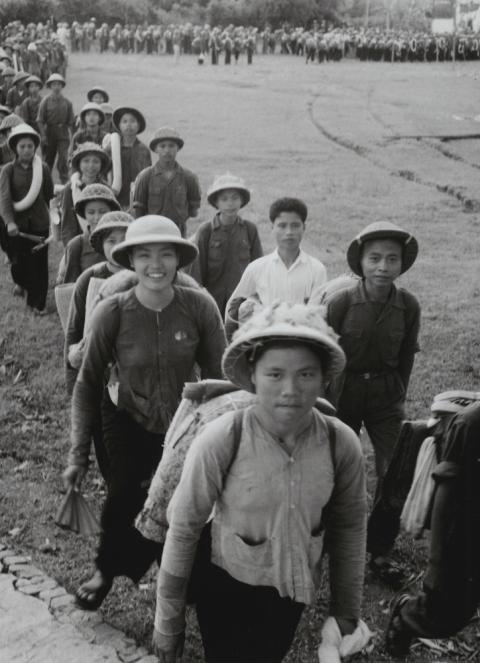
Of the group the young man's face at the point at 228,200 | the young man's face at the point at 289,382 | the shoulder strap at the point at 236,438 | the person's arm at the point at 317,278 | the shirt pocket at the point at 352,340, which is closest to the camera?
the young man's face at the point at 289,382

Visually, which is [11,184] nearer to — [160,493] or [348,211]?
[160,493]

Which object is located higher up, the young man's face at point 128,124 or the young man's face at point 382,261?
the young man's face at point 128,124

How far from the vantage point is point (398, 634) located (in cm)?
410

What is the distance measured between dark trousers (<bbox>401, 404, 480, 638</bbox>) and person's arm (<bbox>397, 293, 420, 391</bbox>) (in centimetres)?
143

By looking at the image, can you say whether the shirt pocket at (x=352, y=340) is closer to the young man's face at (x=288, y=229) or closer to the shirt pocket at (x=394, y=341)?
the shirt pocket at (x=394, y=341)

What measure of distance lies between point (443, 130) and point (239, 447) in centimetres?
2593

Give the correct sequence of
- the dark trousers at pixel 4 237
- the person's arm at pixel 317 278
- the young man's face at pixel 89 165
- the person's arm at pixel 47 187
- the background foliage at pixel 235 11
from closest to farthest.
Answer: the person's arm at pixel 317 278
the young man's face at pixel 89 165
the person's arm at pixel 47 187
the dark trousers at pixel 4 237
the background foliage at pixel 235 11

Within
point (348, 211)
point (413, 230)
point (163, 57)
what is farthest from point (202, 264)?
point (163, 57)

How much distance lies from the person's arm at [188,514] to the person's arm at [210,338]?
1.45m

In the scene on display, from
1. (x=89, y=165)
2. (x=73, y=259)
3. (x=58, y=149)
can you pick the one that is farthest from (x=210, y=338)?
(x=58, y=149)

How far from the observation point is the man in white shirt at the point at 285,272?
595 centimetres

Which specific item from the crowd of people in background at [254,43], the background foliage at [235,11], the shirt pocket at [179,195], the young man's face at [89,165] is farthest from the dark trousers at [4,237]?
the background foliage at [235,11]

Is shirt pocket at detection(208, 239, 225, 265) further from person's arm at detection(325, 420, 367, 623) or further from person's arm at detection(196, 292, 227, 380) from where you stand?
person's arm at detection(325, 420, 367, 623)

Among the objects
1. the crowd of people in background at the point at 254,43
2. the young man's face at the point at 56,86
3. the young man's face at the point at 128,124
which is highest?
the crowd of people in background at the point at 254,43
